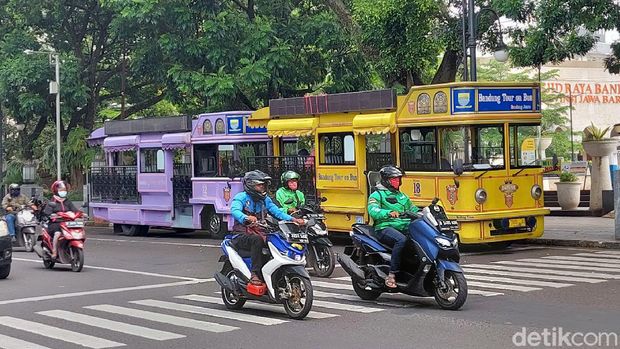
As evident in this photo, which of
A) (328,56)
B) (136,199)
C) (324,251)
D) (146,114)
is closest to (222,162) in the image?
(136,199)

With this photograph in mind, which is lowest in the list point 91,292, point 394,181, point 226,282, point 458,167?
point 91,292

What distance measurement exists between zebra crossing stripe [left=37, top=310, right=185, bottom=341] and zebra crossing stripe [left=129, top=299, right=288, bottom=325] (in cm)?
105

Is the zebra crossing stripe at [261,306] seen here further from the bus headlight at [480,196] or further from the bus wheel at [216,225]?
the bus wheel at [216,225]

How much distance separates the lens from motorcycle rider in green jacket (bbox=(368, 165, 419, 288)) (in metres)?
10.9

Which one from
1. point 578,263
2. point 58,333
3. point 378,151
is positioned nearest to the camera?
point 58,333

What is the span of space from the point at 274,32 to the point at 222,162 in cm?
596

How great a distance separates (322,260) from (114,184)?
14379 millimetres

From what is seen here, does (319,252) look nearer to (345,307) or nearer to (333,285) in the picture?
(333,285)

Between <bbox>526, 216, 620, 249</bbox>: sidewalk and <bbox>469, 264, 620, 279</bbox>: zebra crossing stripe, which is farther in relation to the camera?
<bbox>526, 216, 620, 249</bbox>: sidewalk

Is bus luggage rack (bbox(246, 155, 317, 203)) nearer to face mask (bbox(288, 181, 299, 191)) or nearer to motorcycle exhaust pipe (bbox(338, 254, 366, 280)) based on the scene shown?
face mask (bbox(288, 181, 299, 191))

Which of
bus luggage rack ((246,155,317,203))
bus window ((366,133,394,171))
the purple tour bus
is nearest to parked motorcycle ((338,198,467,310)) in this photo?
bus window ((366,133,394,171))

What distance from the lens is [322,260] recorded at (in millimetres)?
14641

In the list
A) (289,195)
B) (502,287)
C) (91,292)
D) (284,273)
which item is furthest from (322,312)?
(289,195)

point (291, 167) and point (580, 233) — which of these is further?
point (291, 167)
